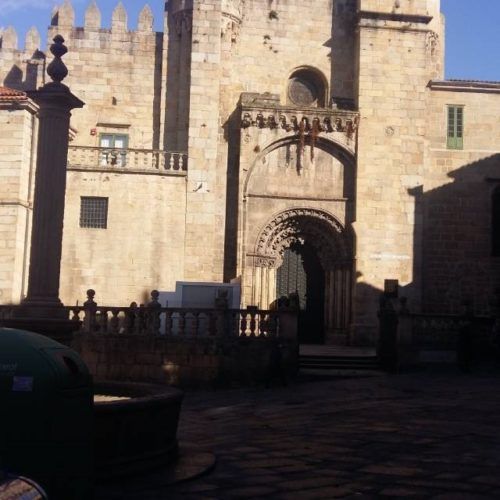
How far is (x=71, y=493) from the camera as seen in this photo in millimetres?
5703

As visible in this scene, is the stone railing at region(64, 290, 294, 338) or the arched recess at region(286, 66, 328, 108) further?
the arched recess at region(286, 66, 328, 108)

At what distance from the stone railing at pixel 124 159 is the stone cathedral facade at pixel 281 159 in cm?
6

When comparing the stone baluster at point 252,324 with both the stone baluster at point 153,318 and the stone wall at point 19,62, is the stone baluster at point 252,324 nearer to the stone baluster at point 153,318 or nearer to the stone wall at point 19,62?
the stone baluster at point 153,318

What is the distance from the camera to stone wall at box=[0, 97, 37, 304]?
2141 cm

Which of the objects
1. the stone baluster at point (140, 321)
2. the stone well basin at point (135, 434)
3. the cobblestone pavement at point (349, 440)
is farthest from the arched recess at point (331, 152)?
the stone well basin at point (135, 434)

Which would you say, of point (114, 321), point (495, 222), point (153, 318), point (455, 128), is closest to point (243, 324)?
point (153, 318)

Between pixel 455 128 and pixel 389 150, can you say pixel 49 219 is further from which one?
pixel 455 128

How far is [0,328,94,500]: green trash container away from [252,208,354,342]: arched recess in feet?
60.9

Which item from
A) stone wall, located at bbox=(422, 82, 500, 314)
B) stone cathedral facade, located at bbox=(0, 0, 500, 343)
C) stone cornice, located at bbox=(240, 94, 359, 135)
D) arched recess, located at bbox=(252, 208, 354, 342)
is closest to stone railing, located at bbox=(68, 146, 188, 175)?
stone cathedral facade, located at bbox=(0, 0, 500, 343)

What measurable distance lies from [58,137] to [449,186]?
1867 cm

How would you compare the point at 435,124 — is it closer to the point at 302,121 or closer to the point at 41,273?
the point at 302,121

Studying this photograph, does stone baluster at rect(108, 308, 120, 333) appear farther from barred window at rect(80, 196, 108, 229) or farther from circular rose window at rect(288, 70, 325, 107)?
circular rose window at rect(288, 70, 325, 107)

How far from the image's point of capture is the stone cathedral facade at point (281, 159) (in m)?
23.7

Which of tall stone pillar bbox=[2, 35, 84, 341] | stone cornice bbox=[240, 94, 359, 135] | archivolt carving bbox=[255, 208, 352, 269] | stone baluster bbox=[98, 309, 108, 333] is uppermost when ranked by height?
stone cornice bbox=[240, 94, 359, 135]
